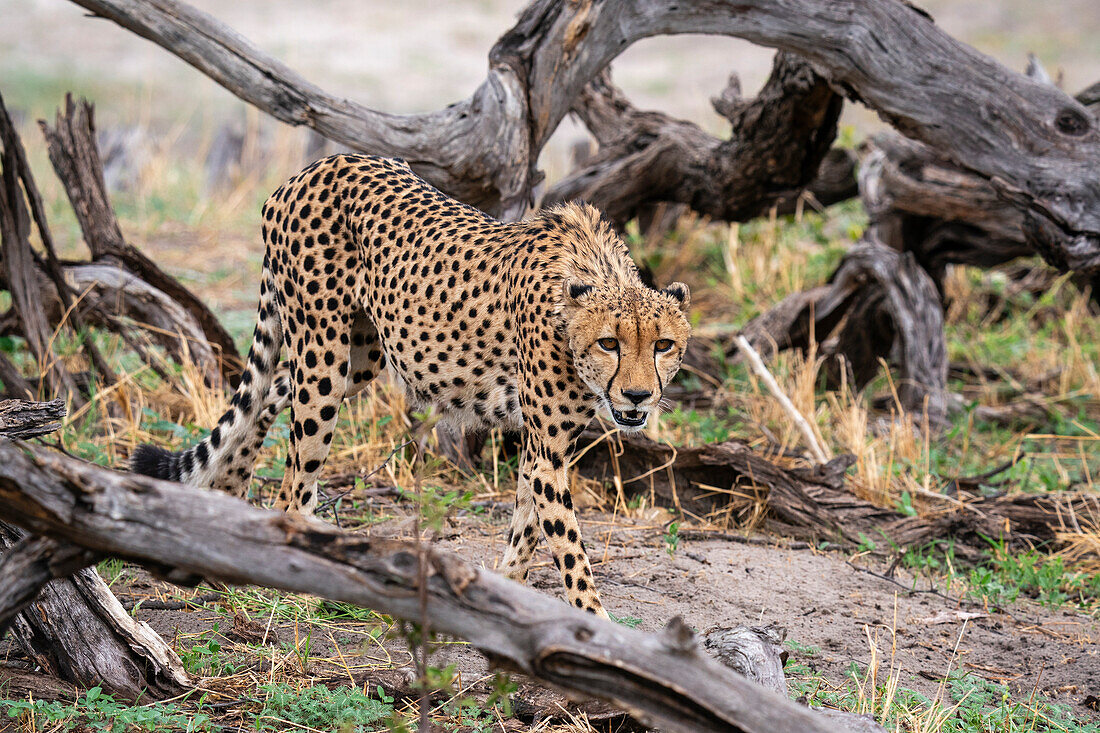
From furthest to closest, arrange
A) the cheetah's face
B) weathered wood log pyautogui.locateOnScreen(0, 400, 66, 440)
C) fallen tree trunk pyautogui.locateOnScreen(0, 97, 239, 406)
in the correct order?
1. fallen tree trunk pyautogui.locateOnScreen(0, 97, 239, 406)
2. the cheetah's face
3. weathered wood log pyautogui.locateOnScreen(0, 400, 66, 440)

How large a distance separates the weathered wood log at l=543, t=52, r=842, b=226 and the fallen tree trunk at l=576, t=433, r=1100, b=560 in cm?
174

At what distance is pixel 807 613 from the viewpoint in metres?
3.79

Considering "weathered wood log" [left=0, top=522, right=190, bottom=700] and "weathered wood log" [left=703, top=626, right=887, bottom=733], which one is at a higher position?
"weathered wood log" [left=703, top=626, right=887, bottom=733]

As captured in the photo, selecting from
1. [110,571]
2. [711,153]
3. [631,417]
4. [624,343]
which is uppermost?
[711,153]

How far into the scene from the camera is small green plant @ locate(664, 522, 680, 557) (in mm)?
4119

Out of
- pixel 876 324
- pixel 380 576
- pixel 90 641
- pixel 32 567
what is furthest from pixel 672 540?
pixel 876 324

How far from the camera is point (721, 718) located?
177 centimetres

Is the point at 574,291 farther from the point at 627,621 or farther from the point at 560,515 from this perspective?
the point at 627,621

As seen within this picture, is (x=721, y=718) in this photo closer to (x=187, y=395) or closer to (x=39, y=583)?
(x=39, y=583)

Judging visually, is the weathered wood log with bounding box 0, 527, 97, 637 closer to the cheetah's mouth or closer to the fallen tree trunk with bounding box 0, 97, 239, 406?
the cheetah's mouth

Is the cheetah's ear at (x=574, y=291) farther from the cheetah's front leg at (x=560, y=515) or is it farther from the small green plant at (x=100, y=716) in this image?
the small green plant at (x=100, y=716)

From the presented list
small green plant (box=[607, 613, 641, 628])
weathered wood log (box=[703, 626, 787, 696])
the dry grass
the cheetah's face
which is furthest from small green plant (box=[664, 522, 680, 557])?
weathered wood log (box=[703, 626, 787, 696])

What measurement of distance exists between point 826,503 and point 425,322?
79.4 inches

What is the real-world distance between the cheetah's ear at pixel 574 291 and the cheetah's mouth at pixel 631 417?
362mm
